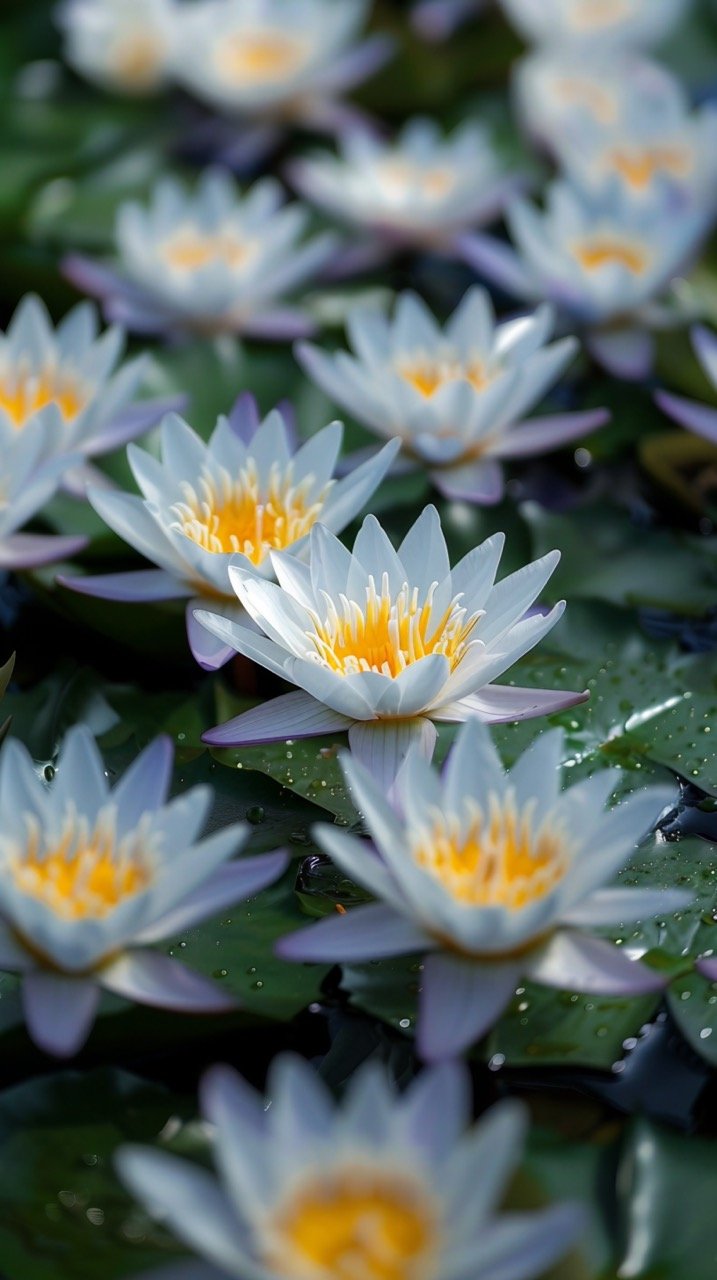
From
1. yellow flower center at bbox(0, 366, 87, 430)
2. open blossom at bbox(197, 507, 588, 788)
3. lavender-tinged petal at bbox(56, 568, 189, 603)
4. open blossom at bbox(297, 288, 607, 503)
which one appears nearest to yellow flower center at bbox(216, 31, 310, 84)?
open blossom at bbox(297, 288, 607, 503)

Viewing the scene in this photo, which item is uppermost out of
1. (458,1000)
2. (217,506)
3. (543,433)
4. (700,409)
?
(217,506)

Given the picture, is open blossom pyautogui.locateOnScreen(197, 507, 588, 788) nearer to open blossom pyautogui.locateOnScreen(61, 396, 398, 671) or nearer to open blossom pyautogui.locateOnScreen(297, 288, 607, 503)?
open blossom pyautogui.locateOnScreen(61, 396, 398, 671)

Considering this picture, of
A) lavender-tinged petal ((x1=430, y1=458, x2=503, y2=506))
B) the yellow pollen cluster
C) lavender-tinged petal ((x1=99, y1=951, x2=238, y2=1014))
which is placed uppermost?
lavender-tinged petal ((x1=99, y1=951, x2=238, y2=1014))

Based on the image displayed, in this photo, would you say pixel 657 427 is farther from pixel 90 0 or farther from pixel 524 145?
pixel 90 0

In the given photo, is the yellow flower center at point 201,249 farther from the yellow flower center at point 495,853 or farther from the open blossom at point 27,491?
the yellow flower center at point 495,853

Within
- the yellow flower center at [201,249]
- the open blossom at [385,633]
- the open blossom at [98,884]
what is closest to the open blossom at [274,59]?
the yellow flower center at [201,249]

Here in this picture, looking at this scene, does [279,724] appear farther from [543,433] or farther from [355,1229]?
[543,433]

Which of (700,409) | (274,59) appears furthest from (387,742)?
(274,59)
